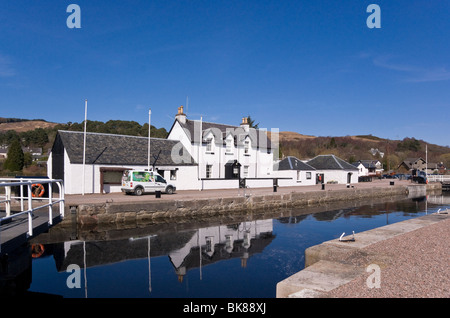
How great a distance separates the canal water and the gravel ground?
8.90 ft

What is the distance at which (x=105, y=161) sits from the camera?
25.4 meters

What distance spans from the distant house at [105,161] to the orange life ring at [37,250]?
A: 10.8 metres

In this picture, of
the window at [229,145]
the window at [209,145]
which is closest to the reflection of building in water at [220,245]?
the window at [209,145]

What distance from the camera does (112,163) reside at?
84.3 feet

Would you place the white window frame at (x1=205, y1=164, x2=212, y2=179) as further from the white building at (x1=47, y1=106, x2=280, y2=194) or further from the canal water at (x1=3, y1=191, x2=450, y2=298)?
the canal water at (x1=3, y1=191, x2=450, y2=298)

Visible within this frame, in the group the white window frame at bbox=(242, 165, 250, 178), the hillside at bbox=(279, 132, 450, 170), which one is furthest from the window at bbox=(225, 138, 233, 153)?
the hillside at bbox=(279, 132, 450, 170)

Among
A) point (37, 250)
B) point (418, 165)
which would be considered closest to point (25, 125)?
point (37, 250)

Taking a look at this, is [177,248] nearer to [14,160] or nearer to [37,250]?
[37,250]

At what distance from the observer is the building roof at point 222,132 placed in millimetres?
33531

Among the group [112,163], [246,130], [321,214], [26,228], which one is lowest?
[321,214]

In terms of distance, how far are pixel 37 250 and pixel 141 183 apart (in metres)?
11.5
